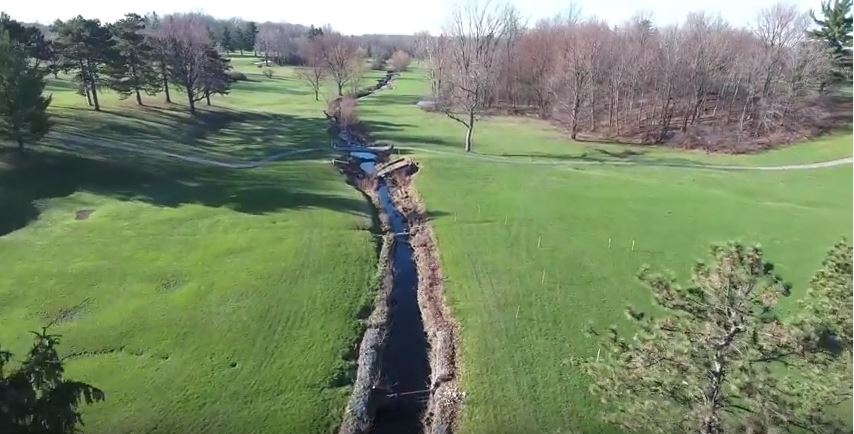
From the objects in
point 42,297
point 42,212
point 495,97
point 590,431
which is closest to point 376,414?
point 590,431

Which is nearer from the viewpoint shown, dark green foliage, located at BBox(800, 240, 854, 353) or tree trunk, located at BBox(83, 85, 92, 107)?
dark green foliage, located at BBox(800, 240, 854, 353)

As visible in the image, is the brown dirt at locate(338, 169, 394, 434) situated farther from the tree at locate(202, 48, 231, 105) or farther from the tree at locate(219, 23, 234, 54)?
the tree at locate(219, 23, 234, 54)

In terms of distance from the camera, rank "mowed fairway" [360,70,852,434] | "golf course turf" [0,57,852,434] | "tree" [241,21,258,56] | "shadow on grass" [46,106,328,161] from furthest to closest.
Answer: "tree" [241,21,258,56] < "shadow on grass" [46,106,328,161] < "mowed fairway" [360,70,852,434] < "golf course turf" [0,57,852,434]

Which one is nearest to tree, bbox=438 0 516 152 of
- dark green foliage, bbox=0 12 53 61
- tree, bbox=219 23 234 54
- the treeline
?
the treeline

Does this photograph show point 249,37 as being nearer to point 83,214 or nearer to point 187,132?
point 187,132

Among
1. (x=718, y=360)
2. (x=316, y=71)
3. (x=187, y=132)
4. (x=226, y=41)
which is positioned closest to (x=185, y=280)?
(x=718, y=360)
